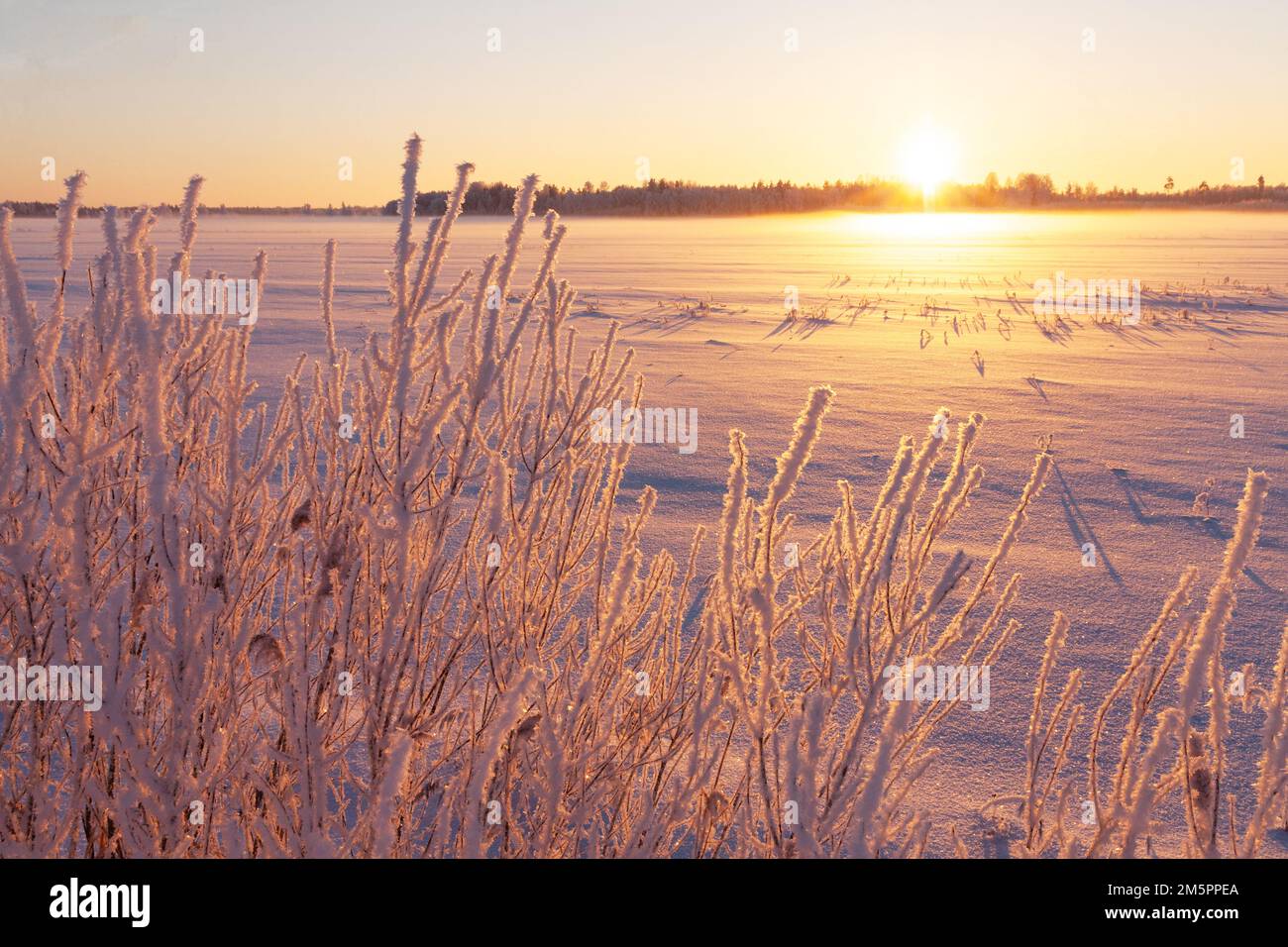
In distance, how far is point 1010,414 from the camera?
264 inches

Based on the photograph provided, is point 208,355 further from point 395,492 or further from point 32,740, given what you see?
point 32,740

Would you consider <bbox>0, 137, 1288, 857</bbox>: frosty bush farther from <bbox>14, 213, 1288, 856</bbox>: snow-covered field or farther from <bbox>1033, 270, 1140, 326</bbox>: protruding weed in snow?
<bbox>1033, 270, 1140, 326</bbox>: protruding weed in snow

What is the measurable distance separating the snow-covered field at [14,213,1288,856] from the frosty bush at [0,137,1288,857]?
1.13 m

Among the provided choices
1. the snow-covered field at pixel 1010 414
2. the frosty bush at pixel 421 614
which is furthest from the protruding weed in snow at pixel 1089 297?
the frosty bush at pixel 421 614

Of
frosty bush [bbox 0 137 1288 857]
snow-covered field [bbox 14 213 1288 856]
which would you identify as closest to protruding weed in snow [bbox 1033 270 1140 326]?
snow-covered field [bbox 14 213 1288 856]

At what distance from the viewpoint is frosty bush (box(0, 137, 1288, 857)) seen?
132 cm

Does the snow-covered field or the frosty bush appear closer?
the frosty bush

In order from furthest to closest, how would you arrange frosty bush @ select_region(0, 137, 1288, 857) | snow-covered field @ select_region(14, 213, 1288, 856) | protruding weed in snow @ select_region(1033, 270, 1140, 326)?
protruding weed in snow @ select_region(1033, 270, 1140, 326)
snow-covered field @ select_region(14, 213, 1288, 856)
frosty bush @ select_region(0, 137, 1288, 857)

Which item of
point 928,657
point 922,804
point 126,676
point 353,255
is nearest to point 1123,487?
point 922,804

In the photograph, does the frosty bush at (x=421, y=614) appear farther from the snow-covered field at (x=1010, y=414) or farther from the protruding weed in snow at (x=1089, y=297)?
the protruding weed in snow at (x=1089, y=297)

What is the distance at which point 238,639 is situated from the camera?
1.67 meters

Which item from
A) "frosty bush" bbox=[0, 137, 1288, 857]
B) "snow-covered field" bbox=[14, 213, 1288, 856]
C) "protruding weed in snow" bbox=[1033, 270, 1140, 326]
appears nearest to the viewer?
"frosty bush" bbox=[0, 137, 1288, 857]

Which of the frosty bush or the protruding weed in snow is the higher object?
the protruding weed in snow
